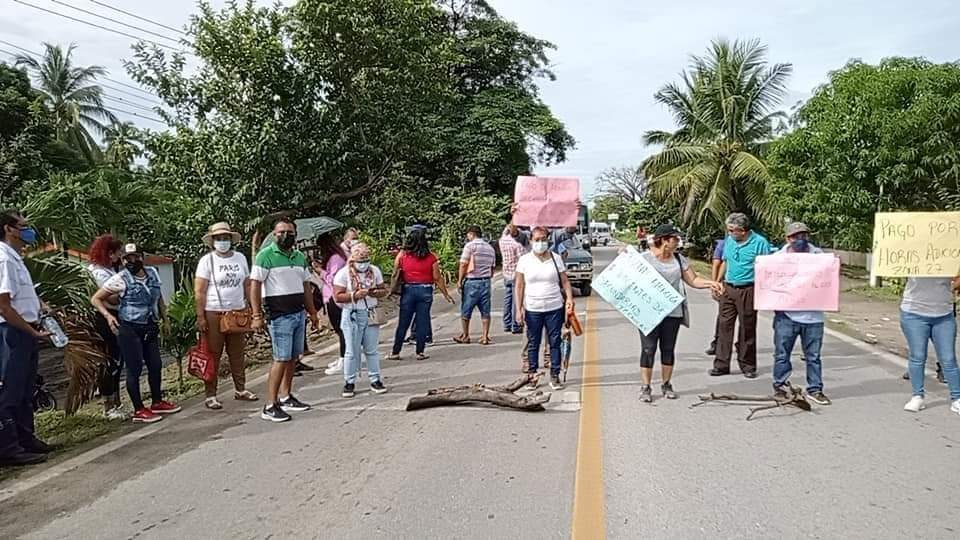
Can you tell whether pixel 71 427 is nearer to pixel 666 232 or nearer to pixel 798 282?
pixel 666 232

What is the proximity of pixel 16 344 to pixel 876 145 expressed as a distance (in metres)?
16.4

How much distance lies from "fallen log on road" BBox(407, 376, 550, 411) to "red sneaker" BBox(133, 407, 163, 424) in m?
2.31

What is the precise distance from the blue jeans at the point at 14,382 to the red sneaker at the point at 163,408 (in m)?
1.36

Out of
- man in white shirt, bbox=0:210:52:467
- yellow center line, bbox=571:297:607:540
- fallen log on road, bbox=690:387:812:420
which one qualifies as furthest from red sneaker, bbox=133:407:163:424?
fallen log on road, bbox=690:387:812:420

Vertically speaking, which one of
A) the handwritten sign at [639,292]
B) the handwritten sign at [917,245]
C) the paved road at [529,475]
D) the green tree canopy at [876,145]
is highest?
the green tree canopy at [876,145]

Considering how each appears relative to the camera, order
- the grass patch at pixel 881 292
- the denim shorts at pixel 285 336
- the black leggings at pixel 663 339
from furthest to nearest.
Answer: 1. the grass patch at pixel 881 292
2. the black leggings at pixel 663 339
3. the denim shorts at pixel 285 336

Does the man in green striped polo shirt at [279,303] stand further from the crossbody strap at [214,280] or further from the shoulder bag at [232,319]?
the crossbody strap at [214,280]

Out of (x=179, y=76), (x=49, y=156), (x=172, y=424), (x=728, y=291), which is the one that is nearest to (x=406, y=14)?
(x=179, y=76)

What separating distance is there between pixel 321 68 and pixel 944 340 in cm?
953

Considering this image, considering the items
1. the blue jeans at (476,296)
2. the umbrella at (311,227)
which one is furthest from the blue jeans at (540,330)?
the umbrella at (311,227)

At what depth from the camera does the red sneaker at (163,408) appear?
7.18 metres

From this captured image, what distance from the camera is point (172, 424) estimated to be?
22.6 feet

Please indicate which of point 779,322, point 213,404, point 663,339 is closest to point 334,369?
point 213,404

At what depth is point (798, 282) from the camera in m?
6.98
